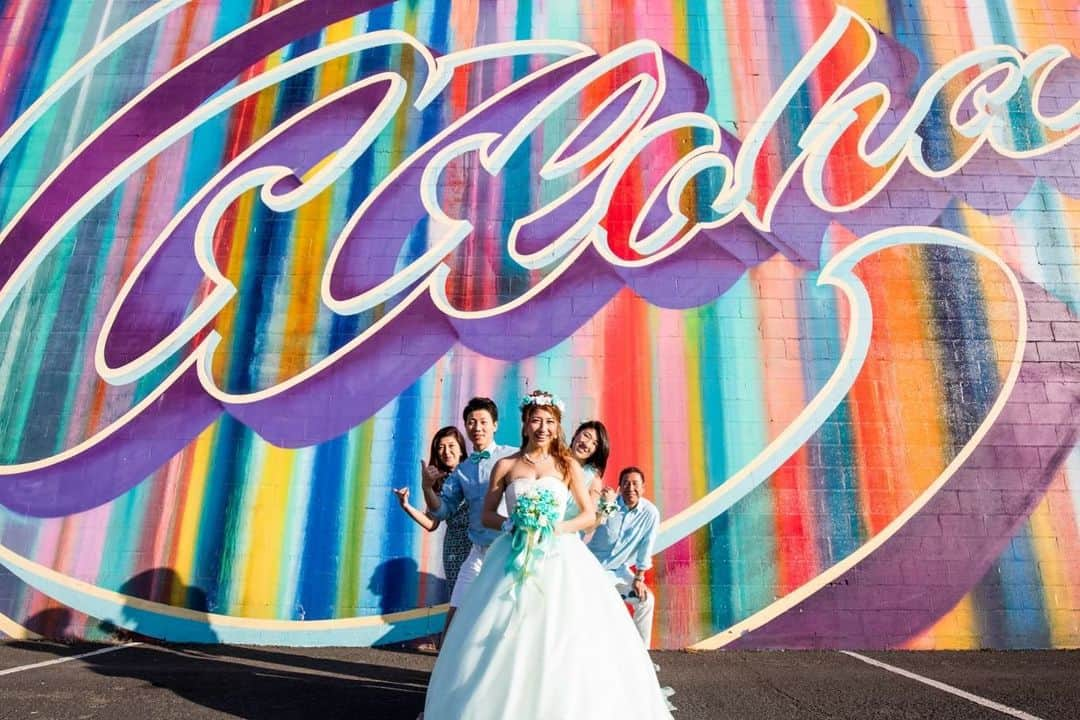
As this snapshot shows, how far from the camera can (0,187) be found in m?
7.21

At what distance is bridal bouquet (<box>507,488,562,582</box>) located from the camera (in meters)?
3.19

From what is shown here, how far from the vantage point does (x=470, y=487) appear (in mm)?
4617

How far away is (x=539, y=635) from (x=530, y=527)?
1.51ft

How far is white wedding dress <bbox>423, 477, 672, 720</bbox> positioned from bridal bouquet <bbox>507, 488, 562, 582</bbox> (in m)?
0.03

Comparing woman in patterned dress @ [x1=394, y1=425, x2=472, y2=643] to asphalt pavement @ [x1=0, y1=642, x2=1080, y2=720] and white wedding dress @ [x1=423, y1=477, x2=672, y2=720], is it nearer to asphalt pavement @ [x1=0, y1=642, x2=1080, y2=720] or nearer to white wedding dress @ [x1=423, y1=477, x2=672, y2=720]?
asphalt pavement @ [x1=0, y1=642, x2=1080, y2=720]

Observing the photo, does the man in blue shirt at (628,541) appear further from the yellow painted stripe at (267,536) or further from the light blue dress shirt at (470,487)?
the yellow painted stripe at (267,536)

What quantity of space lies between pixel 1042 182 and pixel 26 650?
9.56 m

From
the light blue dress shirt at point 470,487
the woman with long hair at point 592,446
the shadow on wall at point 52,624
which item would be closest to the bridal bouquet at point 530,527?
the light blue dress shirt at point 470,487

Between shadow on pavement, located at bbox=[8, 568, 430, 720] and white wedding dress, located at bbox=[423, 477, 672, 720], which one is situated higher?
white wedding dress, located at bbox=[423, 477, 672, 720]

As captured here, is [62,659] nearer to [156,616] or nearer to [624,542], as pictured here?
[156,616]

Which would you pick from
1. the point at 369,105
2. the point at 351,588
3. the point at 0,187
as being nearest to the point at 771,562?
the point at 351,588

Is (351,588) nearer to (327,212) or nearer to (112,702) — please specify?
(112,702)

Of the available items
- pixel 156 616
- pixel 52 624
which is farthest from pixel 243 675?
pixel 52 624

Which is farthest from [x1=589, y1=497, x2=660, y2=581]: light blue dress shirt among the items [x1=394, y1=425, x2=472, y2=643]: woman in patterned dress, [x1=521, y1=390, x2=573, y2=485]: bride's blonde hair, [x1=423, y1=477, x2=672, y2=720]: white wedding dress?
[x1=423, y1=477, x2=672, y2=720]: white wedding dress
